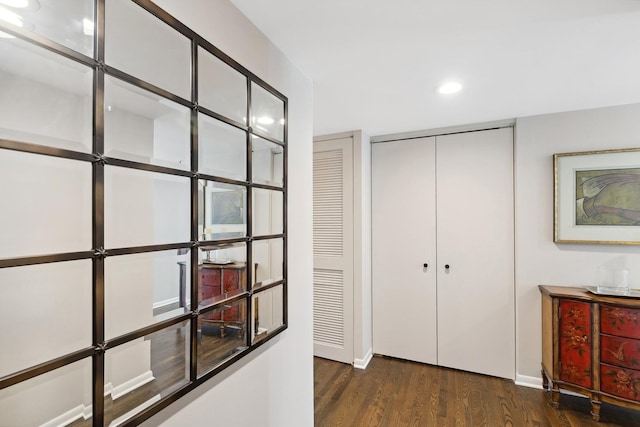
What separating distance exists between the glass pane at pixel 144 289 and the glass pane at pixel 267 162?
55cm

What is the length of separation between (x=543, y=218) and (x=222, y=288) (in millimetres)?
2697

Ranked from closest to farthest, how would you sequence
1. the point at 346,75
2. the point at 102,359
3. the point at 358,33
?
the point at 102,359 → the point at 358,33 → the point at 346,75

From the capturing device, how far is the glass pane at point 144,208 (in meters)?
0.83

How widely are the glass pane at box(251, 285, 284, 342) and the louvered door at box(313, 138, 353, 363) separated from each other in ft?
5.18

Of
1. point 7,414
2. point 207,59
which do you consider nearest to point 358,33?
point 207,59

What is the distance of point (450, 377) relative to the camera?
9.30ft

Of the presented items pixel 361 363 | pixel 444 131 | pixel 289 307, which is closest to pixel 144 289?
pixel 289 307

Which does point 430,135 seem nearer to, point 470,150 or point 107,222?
point 470,150

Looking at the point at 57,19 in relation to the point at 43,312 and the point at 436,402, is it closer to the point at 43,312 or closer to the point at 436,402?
the point at 43,312

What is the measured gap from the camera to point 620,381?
212cm

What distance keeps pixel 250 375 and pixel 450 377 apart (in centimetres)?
222

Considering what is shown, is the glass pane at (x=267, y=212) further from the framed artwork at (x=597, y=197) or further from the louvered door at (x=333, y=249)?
the framed artwork at (x=597, y=197)

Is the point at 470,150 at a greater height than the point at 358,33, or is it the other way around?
the point at 358,33

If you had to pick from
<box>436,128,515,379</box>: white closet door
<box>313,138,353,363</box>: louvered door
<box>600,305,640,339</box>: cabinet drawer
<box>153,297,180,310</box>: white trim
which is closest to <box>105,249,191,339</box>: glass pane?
<box>153,297,180,310</box>: white trim
